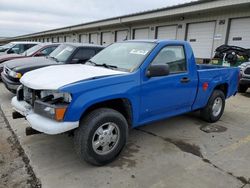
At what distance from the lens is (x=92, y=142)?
308cm

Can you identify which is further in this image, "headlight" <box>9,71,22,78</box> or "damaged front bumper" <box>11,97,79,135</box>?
"headlight" <box>9,71,22,78</box>

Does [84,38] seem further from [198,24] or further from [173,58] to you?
[173,58]

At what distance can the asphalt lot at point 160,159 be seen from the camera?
9.68 ft

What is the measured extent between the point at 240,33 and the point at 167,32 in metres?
5.88

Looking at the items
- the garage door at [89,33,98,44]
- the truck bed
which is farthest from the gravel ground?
the garage door at [89,33,98,44]

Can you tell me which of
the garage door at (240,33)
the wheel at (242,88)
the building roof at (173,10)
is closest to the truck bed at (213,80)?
the wheel at (242,88)

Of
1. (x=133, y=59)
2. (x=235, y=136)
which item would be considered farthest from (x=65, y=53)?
(x=235, y=136)

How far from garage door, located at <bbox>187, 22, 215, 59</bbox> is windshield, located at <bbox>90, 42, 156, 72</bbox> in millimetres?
11932

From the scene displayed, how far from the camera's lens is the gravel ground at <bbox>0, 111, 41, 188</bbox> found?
2.82 meters

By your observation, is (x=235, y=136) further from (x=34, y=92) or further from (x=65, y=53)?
(x=65, y=53)

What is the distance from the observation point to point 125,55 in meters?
4.03

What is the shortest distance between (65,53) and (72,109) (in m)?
4.76

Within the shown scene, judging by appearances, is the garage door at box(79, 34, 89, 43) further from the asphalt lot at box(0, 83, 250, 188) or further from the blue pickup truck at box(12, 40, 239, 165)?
the blue pickup truck at box(12, 40, 239, 165)

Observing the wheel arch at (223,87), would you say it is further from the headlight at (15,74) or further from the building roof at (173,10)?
the building roof at (173,10)
